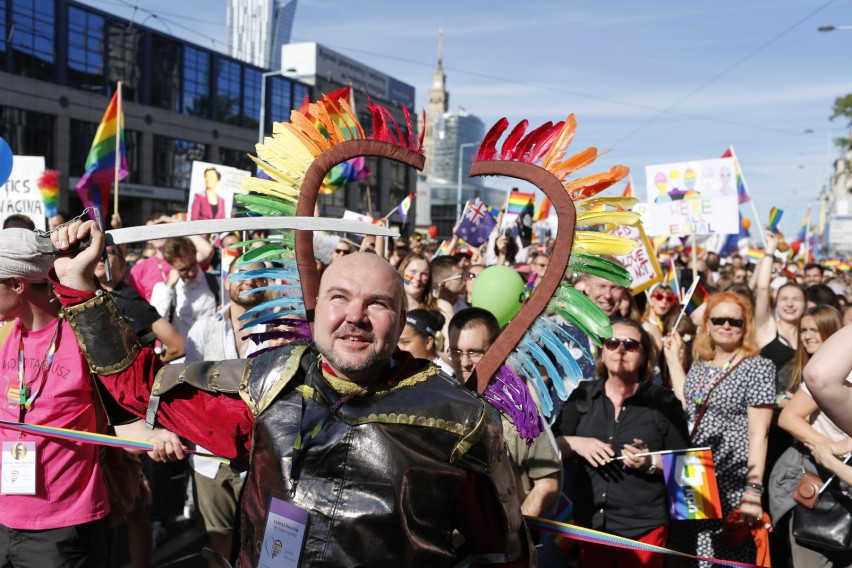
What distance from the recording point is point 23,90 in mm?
32938

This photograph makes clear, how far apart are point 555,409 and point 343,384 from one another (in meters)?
2.42

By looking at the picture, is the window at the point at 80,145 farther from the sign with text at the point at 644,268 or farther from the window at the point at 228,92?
the sign with text at the point at 644,268

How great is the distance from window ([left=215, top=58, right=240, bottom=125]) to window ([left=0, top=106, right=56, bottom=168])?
12.3m

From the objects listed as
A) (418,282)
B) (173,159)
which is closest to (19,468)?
(418,282)

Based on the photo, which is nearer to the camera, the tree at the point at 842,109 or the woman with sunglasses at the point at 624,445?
the woman with sunglasses at the point at 624,445

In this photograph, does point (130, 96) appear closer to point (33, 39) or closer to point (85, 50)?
point (85, 50)

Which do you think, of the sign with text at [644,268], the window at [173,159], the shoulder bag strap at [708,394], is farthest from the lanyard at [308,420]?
the window at [173,159]

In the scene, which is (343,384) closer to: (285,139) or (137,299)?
(285,139)

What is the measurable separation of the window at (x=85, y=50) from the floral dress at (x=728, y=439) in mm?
35686

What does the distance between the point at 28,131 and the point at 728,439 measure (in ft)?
114

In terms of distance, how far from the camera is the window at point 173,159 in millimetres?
41625

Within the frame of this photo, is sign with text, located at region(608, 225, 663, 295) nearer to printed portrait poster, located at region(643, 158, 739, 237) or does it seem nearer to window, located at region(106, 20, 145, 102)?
printed portrait poster, located at region(643, 158, 739, 237)

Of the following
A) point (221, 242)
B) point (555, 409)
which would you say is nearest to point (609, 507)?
point (555, 409)

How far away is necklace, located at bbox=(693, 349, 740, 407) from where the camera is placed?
15.8 feet
